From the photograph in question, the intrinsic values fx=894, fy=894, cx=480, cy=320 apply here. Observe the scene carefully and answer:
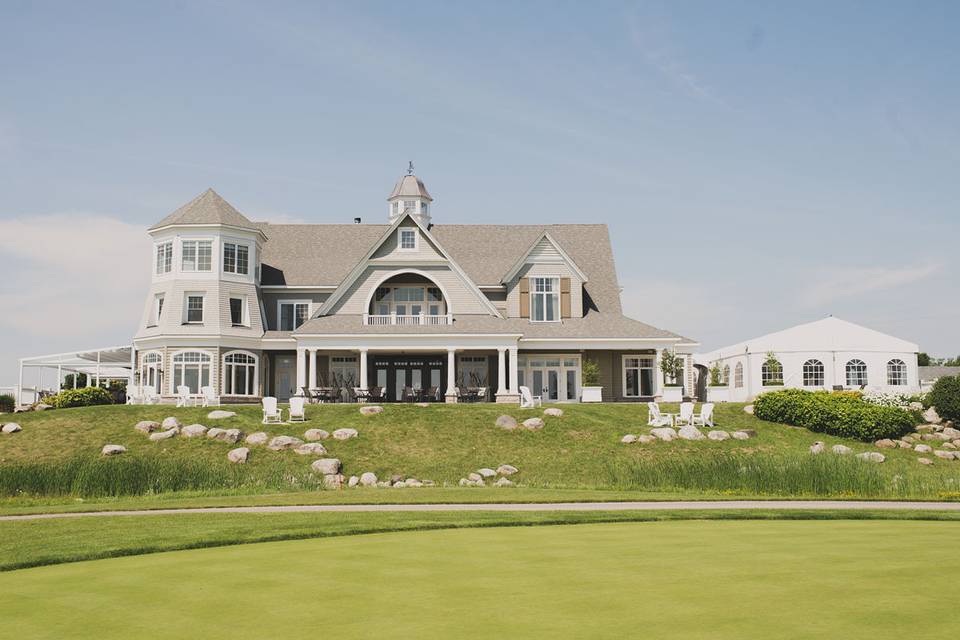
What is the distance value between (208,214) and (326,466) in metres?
19.5

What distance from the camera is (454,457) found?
2825cm

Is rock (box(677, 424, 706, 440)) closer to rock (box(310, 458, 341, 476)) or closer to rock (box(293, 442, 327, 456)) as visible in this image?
rock (box(310, 458, 341, 476))

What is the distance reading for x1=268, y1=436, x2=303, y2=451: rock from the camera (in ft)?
93.5

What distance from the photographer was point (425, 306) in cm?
4378

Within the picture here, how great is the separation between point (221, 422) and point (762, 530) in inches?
941

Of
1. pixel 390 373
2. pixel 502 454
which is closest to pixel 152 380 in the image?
pixel 390 373

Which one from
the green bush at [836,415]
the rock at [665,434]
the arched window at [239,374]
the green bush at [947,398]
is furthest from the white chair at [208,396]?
the green bush at [947,398]

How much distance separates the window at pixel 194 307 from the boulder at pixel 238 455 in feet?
48.2

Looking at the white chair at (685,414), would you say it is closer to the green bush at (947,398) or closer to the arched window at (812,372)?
the green bush at (947,398)

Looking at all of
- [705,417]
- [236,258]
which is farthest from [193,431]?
[705,417]

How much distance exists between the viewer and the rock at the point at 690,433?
30531 millimetres

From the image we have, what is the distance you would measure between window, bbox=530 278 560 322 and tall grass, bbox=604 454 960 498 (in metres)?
21.7

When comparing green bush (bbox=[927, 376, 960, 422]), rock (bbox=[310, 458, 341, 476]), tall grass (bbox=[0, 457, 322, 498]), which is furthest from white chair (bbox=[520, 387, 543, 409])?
green bush (bbox=[927, 376, 960, 422])

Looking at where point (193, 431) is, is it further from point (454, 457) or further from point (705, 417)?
point (705, 417)
